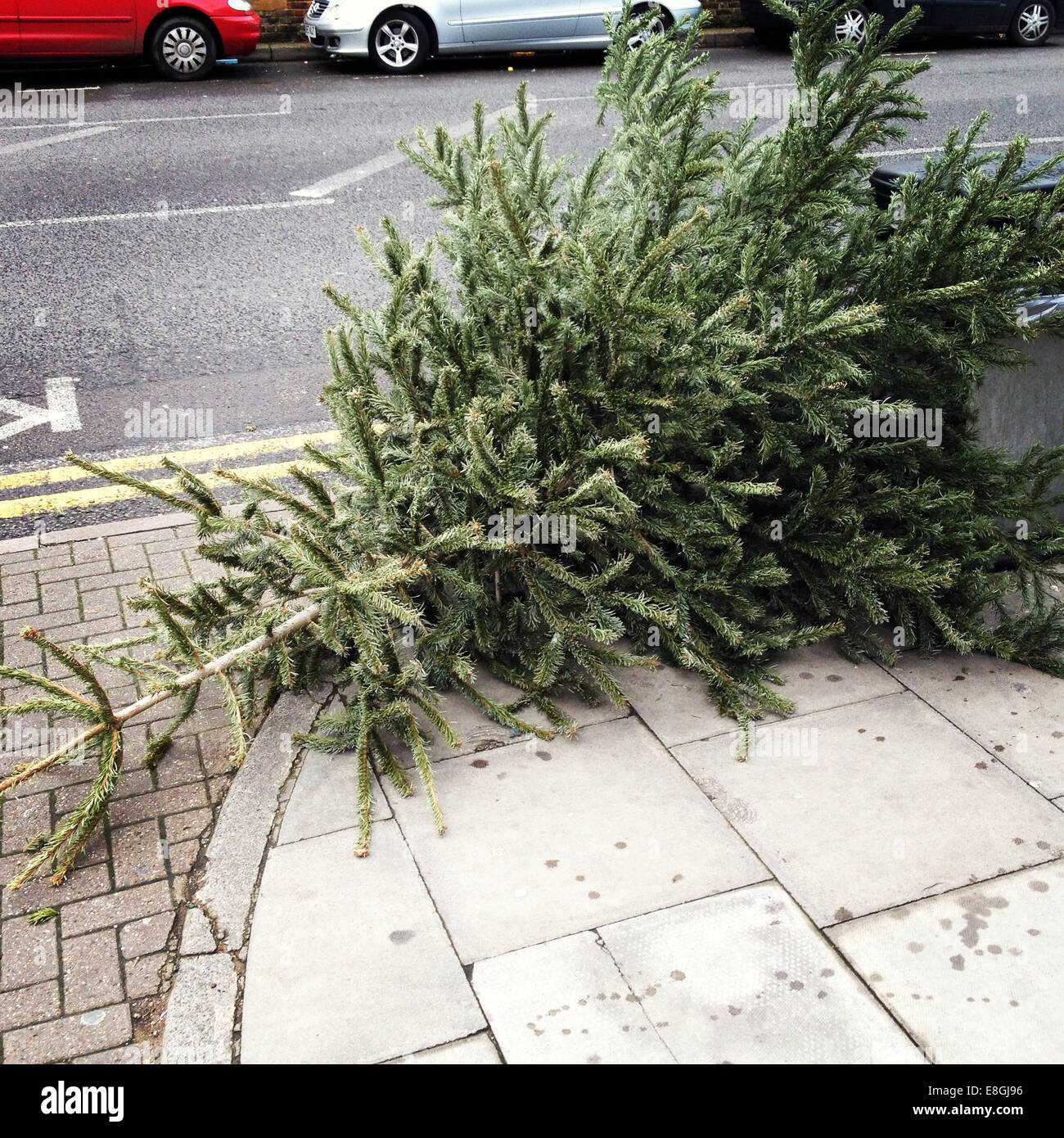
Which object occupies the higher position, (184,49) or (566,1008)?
(184,49)

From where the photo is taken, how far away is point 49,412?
6.36m

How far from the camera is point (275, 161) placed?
10.8 m

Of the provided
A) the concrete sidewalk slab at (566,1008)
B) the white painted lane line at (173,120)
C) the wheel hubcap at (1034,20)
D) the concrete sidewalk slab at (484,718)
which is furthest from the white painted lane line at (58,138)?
the wheel hubcap at (1034,20)

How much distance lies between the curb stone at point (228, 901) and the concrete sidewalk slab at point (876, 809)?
4.57 feet

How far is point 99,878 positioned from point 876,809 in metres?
2.46

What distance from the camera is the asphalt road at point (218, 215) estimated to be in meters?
6.57

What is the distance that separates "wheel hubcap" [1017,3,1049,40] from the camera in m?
17.3

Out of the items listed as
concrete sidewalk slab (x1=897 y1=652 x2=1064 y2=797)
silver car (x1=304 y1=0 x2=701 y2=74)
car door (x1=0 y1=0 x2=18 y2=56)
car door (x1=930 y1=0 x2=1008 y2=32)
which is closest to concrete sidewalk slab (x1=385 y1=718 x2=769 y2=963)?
concrete sidewalk slab (x1=897 y1=652 x2=1064 y2=797)

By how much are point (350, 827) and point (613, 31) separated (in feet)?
11.6

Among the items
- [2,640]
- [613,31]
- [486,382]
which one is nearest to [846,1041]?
[486,382]

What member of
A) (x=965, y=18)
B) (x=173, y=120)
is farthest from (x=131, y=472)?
(x=965, y=18)

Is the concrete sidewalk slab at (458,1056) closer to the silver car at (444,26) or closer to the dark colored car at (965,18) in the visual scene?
the silver car at (444,26)

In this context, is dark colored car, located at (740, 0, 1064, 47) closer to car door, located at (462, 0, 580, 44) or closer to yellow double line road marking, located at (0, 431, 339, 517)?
car door, located at (462, 0, 580, 44)

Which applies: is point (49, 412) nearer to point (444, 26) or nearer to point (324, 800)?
point (324, 800)
